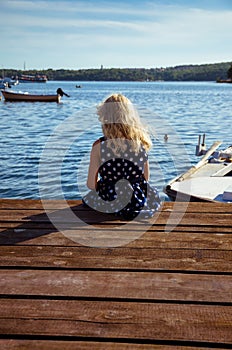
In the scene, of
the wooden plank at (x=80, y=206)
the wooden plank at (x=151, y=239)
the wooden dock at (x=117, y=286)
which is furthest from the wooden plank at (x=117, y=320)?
the wooden plank at (x=80, y=206)

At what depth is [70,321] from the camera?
2.10 metres

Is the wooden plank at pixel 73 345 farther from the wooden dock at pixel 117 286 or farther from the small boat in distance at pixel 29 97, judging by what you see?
the small boat in distance at pixel 29 97

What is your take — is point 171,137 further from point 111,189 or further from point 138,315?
point 138,315

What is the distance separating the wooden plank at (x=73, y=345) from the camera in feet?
6.26

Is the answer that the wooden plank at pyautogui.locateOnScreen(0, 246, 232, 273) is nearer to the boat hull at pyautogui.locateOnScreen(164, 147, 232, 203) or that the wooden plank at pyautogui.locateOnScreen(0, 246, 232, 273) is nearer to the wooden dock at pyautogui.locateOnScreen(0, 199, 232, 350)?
the wooden dock at pyautogui.locateOnScreen(0, 199, 232, 350)

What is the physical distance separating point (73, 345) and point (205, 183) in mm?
8433

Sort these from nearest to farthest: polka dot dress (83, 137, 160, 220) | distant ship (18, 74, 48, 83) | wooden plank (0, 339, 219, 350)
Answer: wooden plank (0, 339, 219, 350) → polka dot dress (83, 137, 160, 220) → distant ship (18, 74, 48, 83)

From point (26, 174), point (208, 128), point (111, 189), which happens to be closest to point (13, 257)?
point (111, 189)

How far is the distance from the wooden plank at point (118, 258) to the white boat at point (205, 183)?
17.5 ft

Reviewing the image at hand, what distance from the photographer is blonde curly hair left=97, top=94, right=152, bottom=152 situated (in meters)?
3.55

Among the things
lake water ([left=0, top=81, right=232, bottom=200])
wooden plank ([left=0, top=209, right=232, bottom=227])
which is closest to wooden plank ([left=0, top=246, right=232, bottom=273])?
wooden plank ([left=0, top=209, right=232, bottom=227])

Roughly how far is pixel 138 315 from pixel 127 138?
1.83m

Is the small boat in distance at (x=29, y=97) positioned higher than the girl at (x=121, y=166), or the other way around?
the girl at (x=121, y=166)

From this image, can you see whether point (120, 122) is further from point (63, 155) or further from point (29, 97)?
point (29, 97)
